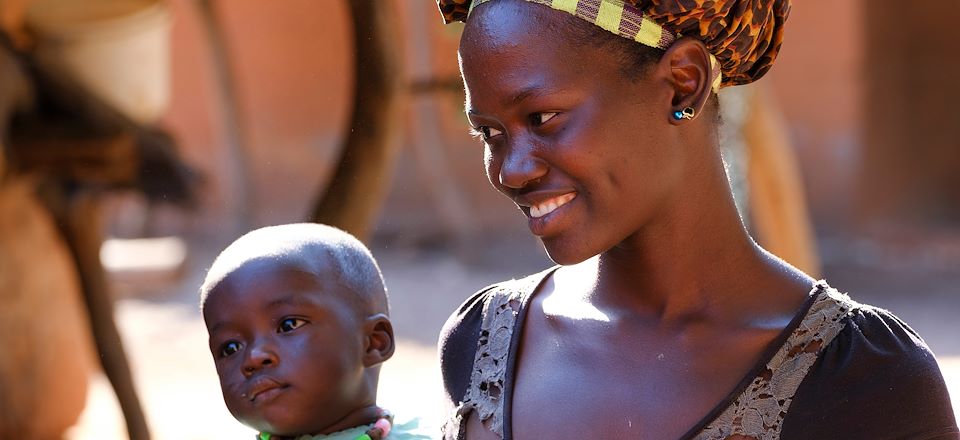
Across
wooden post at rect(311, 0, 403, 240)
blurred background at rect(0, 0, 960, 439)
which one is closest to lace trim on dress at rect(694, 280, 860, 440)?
wooden post at rect(311, 0, 403, 240)

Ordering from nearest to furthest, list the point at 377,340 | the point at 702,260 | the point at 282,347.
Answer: the point at 702,260
the point at 282,347
the point at 377,340

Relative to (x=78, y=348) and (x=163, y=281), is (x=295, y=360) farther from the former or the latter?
(x=163, y=281)

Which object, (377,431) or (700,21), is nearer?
(700,21)

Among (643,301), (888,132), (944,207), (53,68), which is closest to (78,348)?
(53,68)

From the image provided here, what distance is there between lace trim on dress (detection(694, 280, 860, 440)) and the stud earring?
0.98ft

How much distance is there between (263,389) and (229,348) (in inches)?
3.8

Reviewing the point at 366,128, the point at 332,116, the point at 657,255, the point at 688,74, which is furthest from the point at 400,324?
the point at 688,74

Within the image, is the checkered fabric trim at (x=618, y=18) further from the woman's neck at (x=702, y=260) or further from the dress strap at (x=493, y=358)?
the dress strap at (x=493, y=358)

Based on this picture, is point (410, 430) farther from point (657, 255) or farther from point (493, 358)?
point (657, 255)

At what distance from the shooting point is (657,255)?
1.72 m

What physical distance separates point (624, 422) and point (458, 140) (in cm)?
858

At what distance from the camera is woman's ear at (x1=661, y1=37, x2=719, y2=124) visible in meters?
1.59

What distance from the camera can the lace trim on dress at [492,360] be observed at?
68.8 inches

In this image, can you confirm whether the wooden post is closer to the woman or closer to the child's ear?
the child's ear
